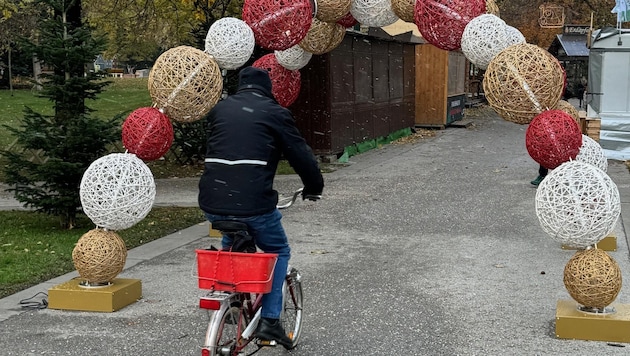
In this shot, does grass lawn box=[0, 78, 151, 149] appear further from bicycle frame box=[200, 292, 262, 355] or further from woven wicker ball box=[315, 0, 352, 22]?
bicycle frame box=[200, 292, 262, 355]

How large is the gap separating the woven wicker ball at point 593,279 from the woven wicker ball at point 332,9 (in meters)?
3.04

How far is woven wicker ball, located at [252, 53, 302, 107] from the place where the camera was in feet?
26.5

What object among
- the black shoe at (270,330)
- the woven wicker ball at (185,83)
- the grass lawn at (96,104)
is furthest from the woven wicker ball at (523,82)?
the grass lawn at (96,104)

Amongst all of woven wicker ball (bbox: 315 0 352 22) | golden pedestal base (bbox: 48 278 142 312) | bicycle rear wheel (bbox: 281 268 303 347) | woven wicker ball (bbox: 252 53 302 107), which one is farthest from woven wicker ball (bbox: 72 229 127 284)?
woven wicker ball (bbox: 315 0 352 22)

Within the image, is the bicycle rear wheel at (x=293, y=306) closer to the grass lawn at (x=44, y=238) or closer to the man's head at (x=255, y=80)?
the man's head at (x=255, y=80)

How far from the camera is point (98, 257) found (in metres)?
6.12

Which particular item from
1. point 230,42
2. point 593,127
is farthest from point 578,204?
point 593,127

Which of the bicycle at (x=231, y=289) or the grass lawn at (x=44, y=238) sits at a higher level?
the bicycle at (x=231, y=289)

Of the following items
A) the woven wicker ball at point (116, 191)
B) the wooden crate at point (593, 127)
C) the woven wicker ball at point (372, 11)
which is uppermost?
the woven wicker ball at point (372, 11)

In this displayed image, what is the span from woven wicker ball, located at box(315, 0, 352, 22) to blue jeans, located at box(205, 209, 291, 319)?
2.81m

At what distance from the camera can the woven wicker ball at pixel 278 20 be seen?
21.0ft

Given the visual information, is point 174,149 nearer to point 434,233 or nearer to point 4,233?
point 4,233

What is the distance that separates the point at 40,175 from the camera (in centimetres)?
880

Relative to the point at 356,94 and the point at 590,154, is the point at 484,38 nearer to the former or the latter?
the point at 590,154
